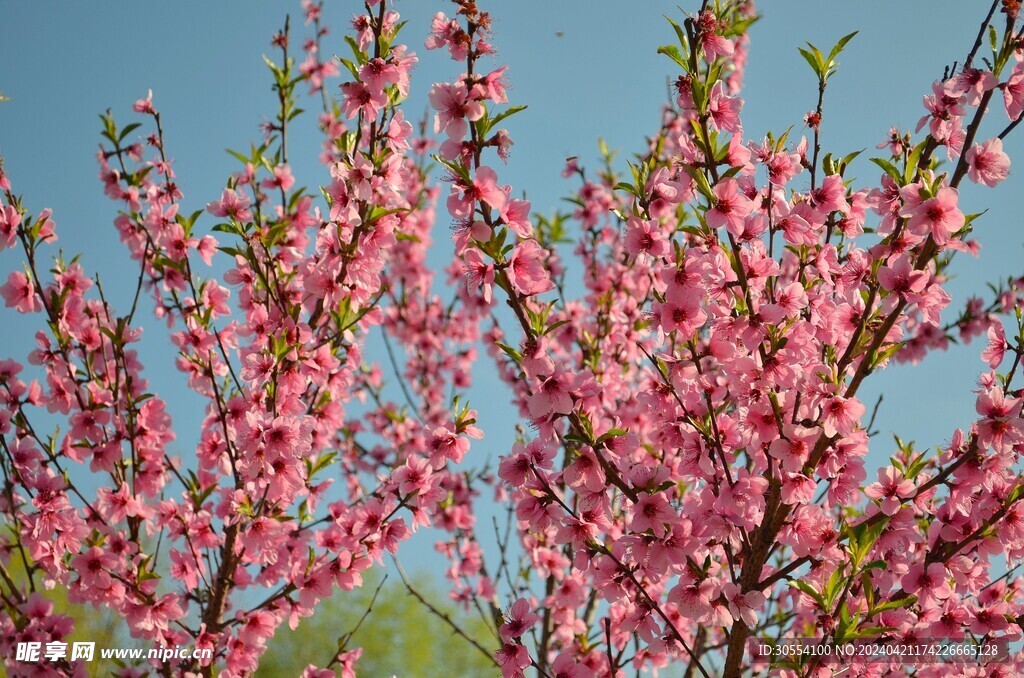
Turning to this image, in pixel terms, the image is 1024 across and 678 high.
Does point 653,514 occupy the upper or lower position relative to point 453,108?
lower

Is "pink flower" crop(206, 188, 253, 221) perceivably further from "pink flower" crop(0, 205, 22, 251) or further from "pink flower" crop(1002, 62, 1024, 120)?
"pink flower" crop(1002, 62, 1024, 120)

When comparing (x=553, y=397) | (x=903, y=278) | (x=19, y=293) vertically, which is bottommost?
(x=553, y=397)

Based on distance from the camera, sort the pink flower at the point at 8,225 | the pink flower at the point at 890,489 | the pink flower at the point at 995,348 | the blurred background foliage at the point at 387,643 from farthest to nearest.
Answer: the blurred background foliage at the point at 387,643 → the pink flower at the point at 8,225 → the pink flower at the point at 995,348 → the pink flower at the point at 890,489

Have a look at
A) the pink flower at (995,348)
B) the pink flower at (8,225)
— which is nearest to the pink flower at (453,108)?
the pink flower at (995,348)

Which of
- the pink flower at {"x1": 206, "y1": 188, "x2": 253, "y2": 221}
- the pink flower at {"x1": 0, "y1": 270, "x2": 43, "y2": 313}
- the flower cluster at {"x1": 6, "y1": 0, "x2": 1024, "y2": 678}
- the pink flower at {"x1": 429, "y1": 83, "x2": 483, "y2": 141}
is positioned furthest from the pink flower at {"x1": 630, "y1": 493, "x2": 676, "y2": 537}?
the pink flower at {"x1": 0, "y1": 270, "x2": 43, "y2": 313}

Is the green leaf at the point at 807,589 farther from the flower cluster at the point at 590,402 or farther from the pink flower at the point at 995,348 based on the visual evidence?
the pink flower at the point at 995,348

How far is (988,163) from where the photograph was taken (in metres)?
2.63

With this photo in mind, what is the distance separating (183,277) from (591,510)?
258cm

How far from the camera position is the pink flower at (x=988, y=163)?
2.60 m

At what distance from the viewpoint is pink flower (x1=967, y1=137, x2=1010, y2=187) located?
2602 millimetres

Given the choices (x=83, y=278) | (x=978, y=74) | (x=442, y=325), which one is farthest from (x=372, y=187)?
(x=442, y=325)

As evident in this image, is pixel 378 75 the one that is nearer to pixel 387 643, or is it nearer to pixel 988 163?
pixel 988 163

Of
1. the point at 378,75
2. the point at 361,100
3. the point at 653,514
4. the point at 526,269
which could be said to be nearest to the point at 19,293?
the point at 361,100

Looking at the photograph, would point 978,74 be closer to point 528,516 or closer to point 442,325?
point 528,516
